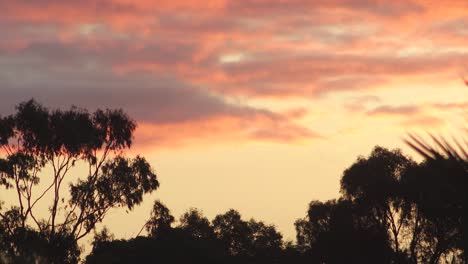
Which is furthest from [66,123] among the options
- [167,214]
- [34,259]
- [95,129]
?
[34,259]

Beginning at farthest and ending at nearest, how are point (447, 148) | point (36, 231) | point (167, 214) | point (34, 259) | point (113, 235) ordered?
point (167, 214)
point (113, 235)
point (36, 231)
point (34, 259)
point (447, 148)

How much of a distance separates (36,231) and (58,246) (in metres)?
2.35

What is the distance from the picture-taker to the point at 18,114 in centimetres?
8475

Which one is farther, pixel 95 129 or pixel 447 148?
pixel 95 129

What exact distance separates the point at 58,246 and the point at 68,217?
11.5 feet

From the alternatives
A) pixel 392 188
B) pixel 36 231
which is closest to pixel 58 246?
pixel 36 231

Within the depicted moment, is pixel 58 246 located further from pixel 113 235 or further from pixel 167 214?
pixel 167 214

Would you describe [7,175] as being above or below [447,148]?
above

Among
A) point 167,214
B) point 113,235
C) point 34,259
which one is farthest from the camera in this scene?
point 167,214

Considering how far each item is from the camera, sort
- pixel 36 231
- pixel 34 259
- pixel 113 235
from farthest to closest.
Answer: pixel 113 235
pixel 36 231
pixel 34 259

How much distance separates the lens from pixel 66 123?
8538cm

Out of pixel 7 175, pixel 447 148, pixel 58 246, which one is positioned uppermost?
pixel 7 175

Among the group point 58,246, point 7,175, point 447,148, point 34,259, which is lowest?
point 447,148

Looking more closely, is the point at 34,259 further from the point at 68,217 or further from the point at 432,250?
the point at 432,250
